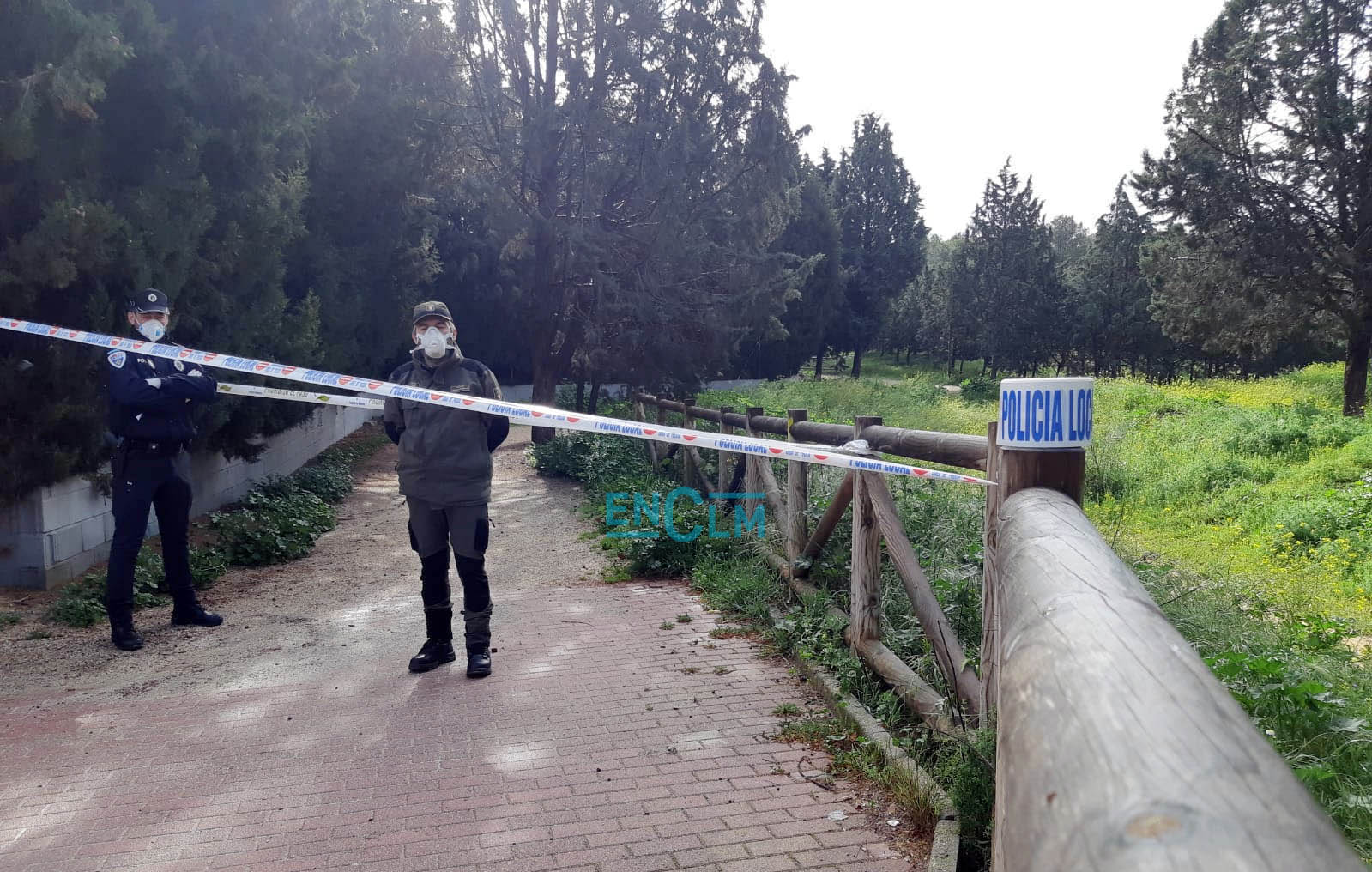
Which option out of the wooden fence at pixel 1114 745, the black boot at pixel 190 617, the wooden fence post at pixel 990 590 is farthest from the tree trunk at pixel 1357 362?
the wooden fence at pixel 1114 745

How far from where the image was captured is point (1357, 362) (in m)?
21.2

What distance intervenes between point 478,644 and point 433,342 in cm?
165

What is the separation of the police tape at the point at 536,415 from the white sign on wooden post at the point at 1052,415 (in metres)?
0.95

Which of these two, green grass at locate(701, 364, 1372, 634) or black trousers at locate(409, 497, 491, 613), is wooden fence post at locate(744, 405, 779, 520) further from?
black trousers at locate(409, 497, 491, 613)

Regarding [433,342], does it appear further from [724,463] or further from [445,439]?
[724,463]

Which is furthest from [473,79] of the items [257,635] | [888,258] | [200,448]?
[888,258]

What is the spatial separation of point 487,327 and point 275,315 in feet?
59.8

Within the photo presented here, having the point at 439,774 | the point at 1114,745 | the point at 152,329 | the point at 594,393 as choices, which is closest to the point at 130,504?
the point at 152,329

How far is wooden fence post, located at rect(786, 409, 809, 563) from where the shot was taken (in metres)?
6.09

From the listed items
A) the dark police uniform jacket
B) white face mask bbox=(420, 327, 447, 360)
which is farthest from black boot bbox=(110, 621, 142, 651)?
white face mask bbox=(420, 327, 447, 360)

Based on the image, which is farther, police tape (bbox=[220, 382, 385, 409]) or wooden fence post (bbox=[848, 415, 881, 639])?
police tape (bbox=[220, 382, 385, 409])

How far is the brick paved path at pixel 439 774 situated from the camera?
3078 millimetres

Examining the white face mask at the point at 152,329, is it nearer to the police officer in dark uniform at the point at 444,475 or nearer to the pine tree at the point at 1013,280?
the police officer in dark uniform at the point at 444,475

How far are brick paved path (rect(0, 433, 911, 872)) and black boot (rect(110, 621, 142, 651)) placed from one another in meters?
0.78
